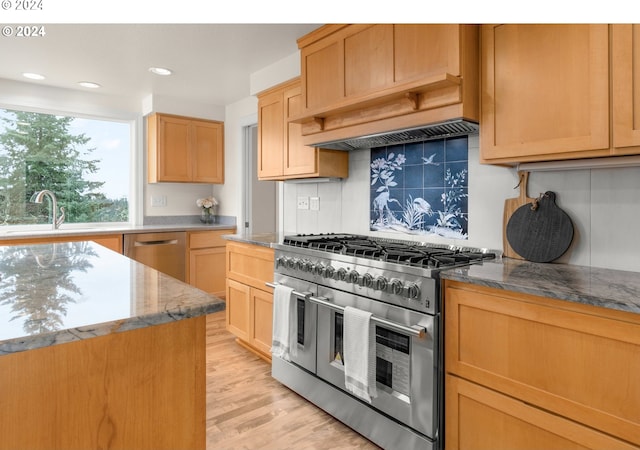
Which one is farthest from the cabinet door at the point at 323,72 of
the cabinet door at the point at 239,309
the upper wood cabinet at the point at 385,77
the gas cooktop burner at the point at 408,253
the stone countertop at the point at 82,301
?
the stone countertop at the point at 82,301

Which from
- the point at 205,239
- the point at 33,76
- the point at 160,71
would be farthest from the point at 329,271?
the point at 33,76

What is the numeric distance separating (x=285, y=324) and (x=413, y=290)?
3.17ft

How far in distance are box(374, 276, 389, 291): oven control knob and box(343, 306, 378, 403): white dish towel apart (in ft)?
0.44

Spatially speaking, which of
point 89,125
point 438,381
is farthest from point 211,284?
point 438,381

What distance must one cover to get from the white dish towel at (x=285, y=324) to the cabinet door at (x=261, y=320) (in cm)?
26

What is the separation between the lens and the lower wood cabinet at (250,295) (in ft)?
8.82

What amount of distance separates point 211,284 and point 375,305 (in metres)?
3.13

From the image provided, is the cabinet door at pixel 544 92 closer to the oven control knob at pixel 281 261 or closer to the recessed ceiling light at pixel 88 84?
the oven control knob at pixel 281 261

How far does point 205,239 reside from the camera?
4465mm

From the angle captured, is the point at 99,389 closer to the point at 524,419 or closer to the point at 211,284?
the point at 524,419

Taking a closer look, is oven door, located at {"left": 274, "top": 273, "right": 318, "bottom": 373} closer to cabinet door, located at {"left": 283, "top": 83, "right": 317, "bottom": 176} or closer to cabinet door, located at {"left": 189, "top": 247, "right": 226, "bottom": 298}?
cabinet door, located at {"left": 283, "top": 83, "right": 317, "bottom": 176}

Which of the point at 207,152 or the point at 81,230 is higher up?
the point at 207,152

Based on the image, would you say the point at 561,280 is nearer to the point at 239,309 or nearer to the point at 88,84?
the point at 239,309

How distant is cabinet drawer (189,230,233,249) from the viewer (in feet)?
14.3
